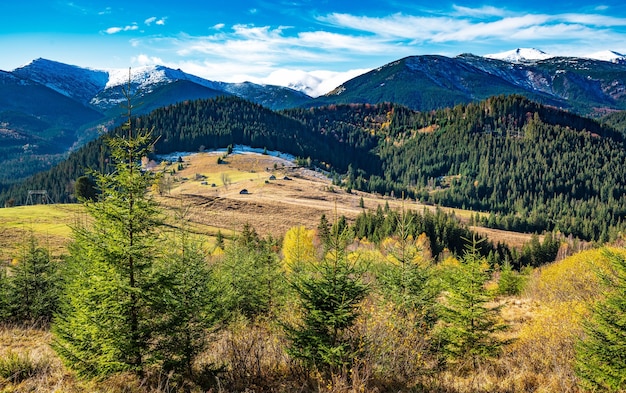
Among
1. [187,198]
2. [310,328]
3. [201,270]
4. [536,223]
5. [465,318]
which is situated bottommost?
[536,223]

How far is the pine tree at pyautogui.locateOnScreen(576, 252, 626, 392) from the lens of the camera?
10141mm

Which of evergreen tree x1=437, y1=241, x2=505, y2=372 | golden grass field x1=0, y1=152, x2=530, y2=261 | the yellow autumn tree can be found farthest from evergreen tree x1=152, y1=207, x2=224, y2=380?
golden grass field x1=0, y1=152, x2=530, y2=261

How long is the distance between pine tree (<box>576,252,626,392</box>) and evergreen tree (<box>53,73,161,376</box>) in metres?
12.4

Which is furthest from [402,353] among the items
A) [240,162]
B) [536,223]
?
[240,162]

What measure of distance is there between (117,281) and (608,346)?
13522 millimetres

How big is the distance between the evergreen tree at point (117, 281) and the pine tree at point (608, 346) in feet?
40.8

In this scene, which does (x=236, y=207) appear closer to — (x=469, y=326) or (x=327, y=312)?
(x=469, y=326)

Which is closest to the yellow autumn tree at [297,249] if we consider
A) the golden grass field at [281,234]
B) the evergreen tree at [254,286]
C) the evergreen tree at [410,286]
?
the evergreen tree at [254,286]

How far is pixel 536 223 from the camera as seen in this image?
145 metres

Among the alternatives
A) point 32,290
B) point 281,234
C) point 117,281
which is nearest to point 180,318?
point 117,281

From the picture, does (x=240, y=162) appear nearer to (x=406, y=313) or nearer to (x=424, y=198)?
(x=424, y=198)

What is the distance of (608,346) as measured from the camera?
33.9ft

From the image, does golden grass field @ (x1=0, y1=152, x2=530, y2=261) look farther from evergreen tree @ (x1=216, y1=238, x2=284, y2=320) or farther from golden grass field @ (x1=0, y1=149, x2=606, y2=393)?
evergreen tree @ (x1=216, y1=238, x2=284, y2=320)

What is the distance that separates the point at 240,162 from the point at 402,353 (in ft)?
603
